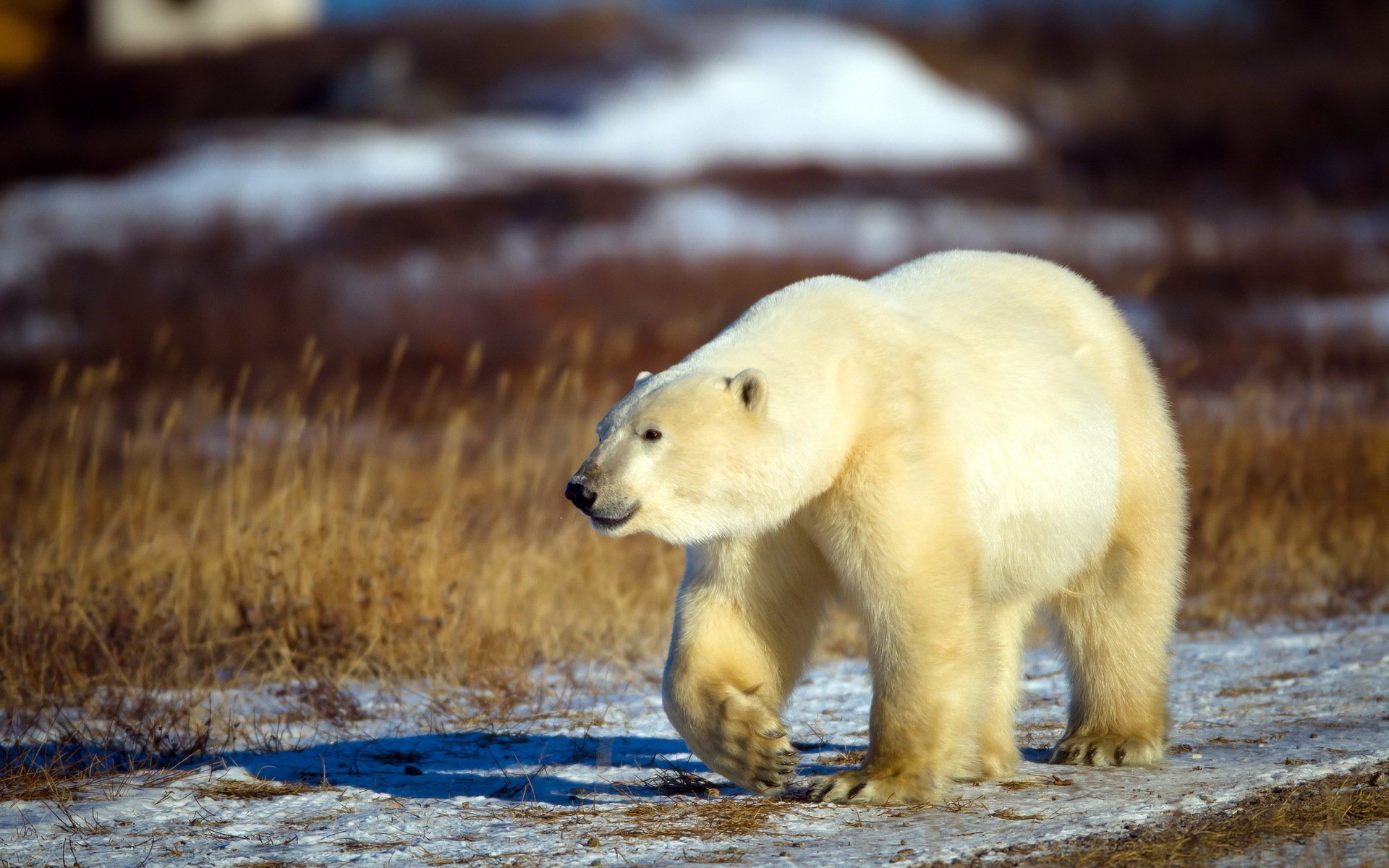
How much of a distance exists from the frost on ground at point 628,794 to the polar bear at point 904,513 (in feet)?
0.63

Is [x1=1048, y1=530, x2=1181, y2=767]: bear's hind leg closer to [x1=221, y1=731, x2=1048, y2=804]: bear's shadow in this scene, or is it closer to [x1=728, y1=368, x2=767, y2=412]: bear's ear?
[x1=221, y1=731, x2=1048, y2=804]: bear's shadow

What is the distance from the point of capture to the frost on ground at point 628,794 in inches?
126

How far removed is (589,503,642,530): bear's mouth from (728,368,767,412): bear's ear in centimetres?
35

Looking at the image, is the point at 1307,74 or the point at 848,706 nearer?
the point at 848,706

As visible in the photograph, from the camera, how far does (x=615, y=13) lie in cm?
2750

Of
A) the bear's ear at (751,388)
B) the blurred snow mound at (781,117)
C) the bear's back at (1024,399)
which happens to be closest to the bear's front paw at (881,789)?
the bear's back at (1024,399)

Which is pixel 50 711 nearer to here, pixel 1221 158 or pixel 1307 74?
pixel 1221 158

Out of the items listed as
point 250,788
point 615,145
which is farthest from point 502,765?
point 615,145

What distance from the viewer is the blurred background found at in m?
5.77

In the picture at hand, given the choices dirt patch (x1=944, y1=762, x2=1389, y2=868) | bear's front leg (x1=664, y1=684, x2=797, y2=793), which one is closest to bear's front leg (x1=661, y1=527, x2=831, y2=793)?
bear's front leg (x1=664, y1=684, x2=797, y2=793)

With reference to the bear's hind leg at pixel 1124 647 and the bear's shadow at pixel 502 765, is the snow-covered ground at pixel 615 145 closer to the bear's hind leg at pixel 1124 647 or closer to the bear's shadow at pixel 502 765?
the bear's shadow at pixel 502 765

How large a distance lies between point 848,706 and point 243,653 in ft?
7.84

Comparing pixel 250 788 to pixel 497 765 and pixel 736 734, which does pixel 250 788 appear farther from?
pixel 736 734

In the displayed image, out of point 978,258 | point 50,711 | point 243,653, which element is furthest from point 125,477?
point 978,258
